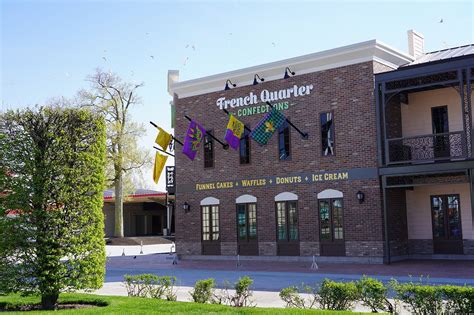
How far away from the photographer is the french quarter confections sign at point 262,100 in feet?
78.2

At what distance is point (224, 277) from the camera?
61.5ft

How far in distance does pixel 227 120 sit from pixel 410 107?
26.3ft

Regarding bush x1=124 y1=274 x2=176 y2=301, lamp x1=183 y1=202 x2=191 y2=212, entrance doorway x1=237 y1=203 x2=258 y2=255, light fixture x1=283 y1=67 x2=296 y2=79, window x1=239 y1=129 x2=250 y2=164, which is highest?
light fixture x1=283 y1=67 x2=296 y2=79

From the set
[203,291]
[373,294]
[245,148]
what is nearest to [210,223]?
[245,148]

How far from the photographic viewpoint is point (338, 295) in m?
9.95

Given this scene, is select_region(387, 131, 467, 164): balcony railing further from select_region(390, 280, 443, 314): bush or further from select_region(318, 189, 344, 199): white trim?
select_region(390, 280, 443, 314): bush

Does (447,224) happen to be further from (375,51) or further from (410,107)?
(375,51)

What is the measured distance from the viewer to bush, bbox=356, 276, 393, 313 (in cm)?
960

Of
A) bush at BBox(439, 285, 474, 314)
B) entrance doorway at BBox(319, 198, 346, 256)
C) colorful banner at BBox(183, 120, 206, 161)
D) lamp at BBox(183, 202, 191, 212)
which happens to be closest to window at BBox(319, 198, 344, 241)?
entrance doorway at BBox(319, 198, 346, 256)

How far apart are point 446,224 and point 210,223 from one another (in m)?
10.3

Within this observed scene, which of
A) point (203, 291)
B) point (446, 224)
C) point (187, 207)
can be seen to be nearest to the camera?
point (203, 291)

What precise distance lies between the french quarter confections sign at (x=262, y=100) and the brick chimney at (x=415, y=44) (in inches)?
203

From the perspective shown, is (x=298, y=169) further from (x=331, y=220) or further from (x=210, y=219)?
(x=210, y=219)

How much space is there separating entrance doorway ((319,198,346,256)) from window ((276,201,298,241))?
1233 millimetres
